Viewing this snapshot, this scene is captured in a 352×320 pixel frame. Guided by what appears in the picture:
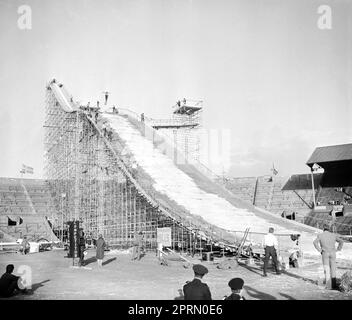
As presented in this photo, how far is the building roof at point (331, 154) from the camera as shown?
29.3 metres

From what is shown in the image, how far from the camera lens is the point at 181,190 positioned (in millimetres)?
24922

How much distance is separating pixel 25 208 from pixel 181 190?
20555 millimetres

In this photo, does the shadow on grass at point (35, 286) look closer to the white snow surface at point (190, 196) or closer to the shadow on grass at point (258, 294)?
the shadow on grass at point (258, 294)

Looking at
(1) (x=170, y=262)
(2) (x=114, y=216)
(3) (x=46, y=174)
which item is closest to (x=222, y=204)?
(2) (x=114, y=216)

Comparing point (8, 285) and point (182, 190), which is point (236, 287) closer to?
point (8, 285)

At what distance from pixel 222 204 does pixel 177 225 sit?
5.58 meters

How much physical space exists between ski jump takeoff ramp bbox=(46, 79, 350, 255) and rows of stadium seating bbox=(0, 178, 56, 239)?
10.1m

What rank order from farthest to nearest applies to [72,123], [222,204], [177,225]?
[72,123] → [222,204] → [177,225]

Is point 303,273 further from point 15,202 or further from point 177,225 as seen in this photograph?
point 15,202

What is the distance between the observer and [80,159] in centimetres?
2980

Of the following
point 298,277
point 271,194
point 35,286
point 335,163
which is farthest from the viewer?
point 271,194

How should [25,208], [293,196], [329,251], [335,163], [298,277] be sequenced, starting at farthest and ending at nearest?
[25,208] < [293,196] < [335,163] < [298,277] < [329,251]

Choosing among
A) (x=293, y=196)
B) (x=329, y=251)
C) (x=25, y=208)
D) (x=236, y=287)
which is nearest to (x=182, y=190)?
(x=293, y=196)

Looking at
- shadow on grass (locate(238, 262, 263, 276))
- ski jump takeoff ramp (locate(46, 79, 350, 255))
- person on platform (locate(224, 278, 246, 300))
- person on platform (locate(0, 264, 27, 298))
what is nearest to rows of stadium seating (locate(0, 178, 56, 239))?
ski jump takeoff ramp (locate(46, 79, 350, 255))
